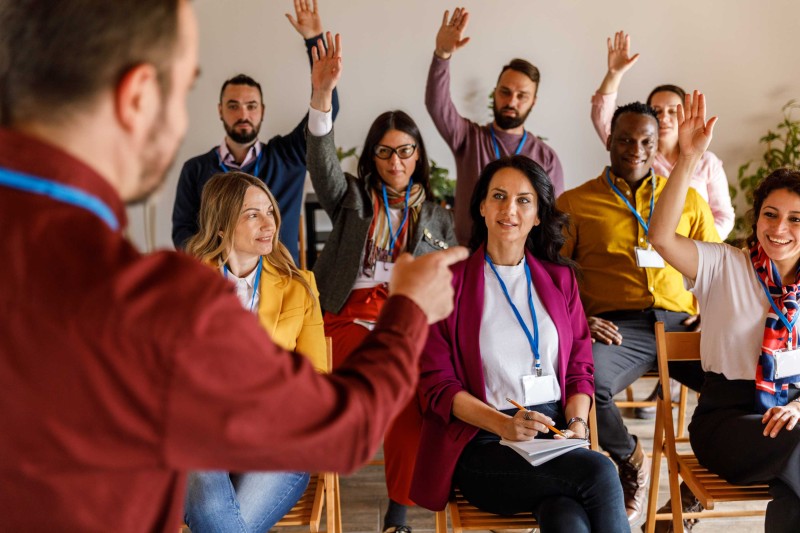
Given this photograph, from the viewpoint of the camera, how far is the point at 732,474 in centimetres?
249

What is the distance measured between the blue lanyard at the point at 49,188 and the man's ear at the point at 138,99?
0.09 metres

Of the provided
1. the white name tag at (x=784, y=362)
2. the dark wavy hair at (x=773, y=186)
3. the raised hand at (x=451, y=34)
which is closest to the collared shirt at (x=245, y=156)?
the raised hand at (x=451, y=34)

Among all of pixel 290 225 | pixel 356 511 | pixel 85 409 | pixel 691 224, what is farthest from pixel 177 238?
pixel 85 409

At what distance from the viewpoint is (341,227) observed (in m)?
3.54

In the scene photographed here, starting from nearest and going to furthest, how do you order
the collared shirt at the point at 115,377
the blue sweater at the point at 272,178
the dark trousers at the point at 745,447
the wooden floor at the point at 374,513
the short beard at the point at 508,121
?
the collared shirt at the point at 115,377 < the dark trousers at the point at 745,447 < the wooden floor at the point at 374,513 < the blue sweater at the point at 272,178 < the short beard at the point at 508,121

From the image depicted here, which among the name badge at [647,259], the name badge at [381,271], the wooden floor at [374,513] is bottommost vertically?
the wooden floor at [374,513]

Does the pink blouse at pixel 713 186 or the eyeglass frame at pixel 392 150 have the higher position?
the eyeglass frame at pixel 392 150

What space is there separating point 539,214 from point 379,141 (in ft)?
3.38

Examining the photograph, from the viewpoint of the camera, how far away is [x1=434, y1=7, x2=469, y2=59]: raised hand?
3.98 metres

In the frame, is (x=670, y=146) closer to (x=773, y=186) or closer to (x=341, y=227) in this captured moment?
(x=773, y=186)

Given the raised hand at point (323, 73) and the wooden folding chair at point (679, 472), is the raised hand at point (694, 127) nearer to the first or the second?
the wooden folding chair at point (679, 472)

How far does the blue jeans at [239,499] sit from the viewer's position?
221 centimetres

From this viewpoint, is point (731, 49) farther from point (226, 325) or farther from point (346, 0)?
point (226, 325)

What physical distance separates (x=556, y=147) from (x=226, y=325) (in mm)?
5545
